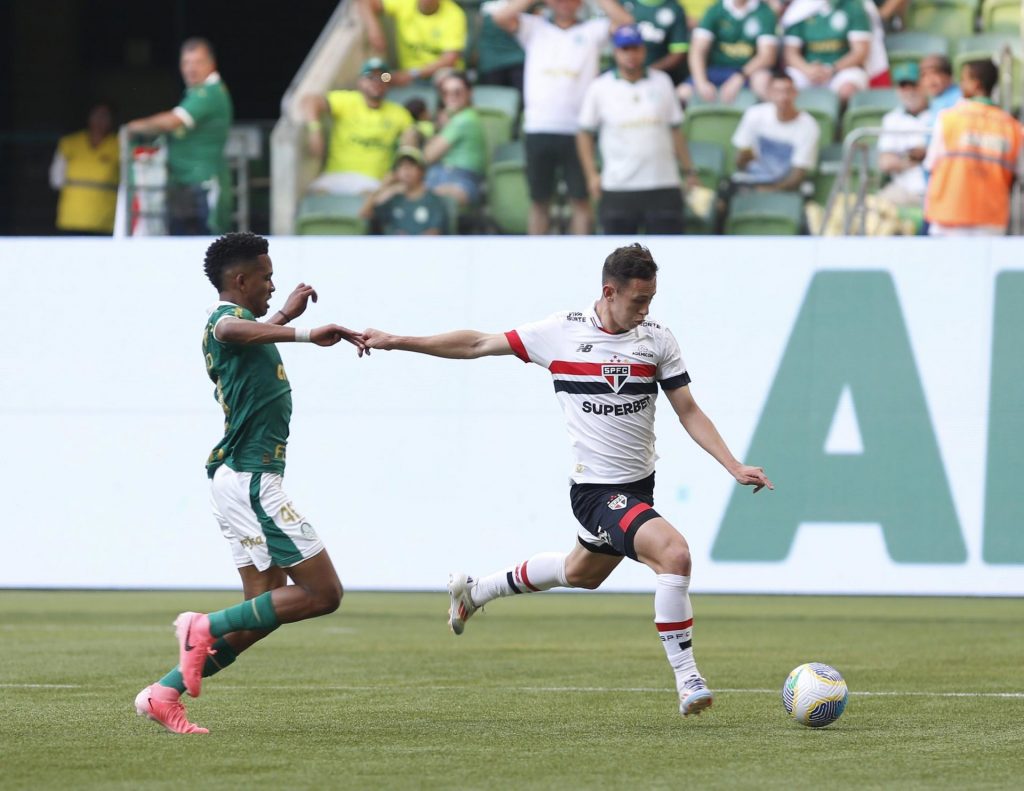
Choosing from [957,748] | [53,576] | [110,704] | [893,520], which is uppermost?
[957,748]

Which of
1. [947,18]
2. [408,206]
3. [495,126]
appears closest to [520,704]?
[408,206]

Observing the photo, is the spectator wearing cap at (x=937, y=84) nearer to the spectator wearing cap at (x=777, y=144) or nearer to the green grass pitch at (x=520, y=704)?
the spectator wearing cap at (x=777, y=144)

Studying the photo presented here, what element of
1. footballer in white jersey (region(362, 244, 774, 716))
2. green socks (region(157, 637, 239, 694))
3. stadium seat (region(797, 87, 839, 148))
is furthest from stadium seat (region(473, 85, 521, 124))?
green socks (region(157, 637, 239, 694))

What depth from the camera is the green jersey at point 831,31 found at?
17.1 meters

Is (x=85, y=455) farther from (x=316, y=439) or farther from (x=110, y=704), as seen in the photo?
(x=110, y=704)

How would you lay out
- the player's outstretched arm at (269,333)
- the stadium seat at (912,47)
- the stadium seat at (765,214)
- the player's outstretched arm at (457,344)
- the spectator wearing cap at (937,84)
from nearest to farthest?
the player's outstretched arm at (269,333)
the player's outstretched arm at (457,344)
the spectator wearing cap at (937,84)
the stadium seat at (765,214)
the stadium seat at (912,47)

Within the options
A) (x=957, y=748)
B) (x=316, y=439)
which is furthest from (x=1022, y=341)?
(x=957, y=748)

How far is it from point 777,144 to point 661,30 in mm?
1907

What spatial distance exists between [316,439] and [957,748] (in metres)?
8.15

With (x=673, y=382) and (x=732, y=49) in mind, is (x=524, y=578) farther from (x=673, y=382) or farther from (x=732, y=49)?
(x=732, y=49)

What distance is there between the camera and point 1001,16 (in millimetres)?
18125

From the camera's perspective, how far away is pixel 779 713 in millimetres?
8281

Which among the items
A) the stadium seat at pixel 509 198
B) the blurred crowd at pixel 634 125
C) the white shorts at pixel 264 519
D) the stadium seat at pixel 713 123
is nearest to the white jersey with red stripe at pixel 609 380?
the white shorts at pixel 264 519

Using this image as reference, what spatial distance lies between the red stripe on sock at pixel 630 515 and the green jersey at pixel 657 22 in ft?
31.3
